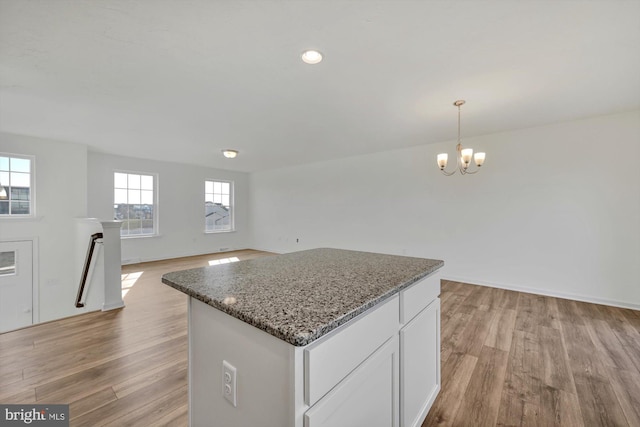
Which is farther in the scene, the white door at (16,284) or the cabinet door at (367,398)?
the white door at (16,284)

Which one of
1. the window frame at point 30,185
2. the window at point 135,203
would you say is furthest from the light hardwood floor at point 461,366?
the window at point 135,203

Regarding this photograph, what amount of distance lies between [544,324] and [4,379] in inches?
195

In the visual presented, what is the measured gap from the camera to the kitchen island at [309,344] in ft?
2.43

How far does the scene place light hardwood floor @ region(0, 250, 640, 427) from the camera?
1627 mm

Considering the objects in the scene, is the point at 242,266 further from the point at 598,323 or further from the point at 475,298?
the point at 598,323

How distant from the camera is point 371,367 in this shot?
1000 mm

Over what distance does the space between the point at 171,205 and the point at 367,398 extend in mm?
6879

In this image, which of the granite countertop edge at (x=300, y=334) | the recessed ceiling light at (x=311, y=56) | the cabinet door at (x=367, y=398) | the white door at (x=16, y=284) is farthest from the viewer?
the white door at (x=16, y=284)

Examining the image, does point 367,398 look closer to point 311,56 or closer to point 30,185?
point 311,56

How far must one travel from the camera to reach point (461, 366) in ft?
6.88

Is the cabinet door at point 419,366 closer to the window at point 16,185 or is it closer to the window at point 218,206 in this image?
the window at point 16,185

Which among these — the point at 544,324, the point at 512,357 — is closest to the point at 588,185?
the point at 544,324

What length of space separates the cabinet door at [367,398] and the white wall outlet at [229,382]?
334mm

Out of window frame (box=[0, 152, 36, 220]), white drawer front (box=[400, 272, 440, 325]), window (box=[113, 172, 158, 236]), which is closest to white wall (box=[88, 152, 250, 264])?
window (box=[113, 172, 158, 236])
